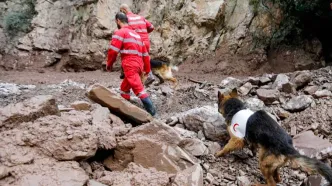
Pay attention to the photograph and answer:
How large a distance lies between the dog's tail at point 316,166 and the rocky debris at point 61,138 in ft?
6.88

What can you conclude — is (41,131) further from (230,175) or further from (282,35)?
(282,35)

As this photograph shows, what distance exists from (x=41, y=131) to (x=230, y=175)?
2.20 meters

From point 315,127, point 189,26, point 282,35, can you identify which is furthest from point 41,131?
point 282,35

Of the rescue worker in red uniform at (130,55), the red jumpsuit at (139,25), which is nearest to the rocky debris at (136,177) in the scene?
the rescue worker in red uniform at (130,55)

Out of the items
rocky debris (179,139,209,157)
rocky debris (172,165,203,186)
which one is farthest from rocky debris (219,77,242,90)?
rocky debris (172,165,203,186)

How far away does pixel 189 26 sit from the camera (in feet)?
33.4

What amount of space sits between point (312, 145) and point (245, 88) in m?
2.32

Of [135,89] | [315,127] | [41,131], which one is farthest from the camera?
[135,89]

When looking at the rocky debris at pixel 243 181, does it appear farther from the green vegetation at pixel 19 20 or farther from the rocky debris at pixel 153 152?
the green vegetation at pixel 19 20

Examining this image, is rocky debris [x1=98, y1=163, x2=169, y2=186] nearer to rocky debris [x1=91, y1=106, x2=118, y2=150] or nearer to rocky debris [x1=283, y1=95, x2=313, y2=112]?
rocky debris [x1=91, y1=106, x2=118, y2=150]

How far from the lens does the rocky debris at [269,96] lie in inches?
219

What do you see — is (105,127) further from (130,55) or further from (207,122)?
(130,55)

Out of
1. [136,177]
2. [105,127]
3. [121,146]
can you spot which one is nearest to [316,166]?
[136,177]

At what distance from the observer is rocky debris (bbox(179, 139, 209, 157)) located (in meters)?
3.92
